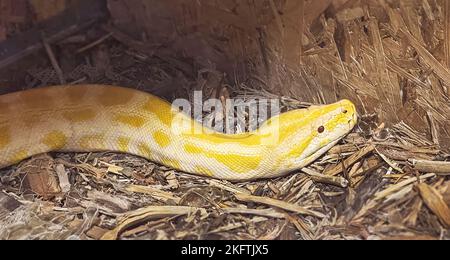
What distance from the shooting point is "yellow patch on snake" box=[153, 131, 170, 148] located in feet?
11.5

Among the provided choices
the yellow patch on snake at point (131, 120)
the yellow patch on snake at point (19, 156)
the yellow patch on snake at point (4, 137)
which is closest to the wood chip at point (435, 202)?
A: the yellow patch on snake at point (131, 120)

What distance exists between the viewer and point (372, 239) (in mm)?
2531

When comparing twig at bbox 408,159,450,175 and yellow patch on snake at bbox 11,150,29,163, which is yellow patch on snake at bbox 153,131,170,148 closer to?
yellow patch on snake at bbox 11,150,29,163

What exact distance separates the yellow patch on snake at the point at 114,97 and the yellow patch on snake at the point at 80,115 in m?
0.11

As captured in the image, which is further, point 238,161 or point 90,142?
point 90,142

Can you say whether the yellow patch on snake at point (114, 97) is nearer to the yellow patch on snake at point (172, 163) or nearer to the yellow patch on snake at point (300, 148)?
the yellow patch on snake at point (172, 163)

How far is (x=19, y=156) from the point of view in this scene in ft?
11.7

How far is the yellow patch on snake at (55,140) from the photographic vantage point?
3627 mm

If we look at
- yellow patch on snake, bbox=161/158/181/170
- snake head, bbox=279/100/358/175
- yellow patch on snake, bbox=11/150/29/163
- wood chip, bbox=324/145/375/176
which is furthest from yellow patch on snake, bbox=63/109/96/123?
wood chip, bbox=324/145/375/176

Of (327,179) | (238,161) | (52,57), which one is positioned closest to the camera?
(327,179)

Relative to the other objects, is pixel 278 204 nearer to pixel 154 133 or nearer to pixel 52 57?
pixel 154 133

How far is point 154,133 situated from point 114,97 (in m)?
0.44

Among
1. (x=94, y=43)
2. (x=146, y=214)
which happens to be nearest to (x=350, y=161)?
(x=146, y=214)

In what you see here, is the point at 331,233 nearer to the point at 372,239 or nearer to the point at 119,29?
the point at 372,239
